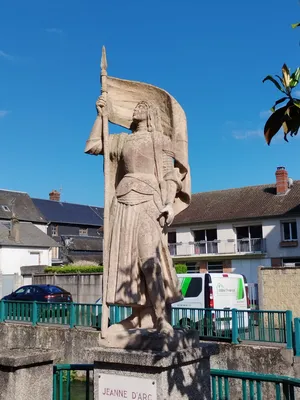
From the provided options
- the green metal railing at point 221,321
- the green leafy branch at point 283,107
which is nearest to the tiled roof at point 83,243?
the green metal railing at point 221,321

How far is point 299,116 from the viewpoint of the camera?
3.04 metres

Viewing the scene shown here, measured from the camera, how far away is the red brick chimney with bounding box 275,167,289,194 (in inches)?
1531

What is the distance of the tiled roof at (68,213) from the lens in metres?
50.6

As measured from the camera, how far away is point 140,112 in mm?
5449

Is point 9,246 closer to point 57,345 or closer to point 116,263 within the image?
point 57,345

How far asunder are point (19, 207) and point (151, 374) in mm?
43833

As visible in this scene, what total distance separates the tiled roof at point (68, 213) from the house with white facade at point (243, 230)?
14.0 m

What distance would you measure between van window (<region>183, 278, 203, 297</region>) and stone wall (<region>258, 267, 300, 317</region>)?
342 cm

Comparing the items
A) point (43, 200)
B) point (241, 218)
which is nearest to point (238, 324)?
point (241, 218)

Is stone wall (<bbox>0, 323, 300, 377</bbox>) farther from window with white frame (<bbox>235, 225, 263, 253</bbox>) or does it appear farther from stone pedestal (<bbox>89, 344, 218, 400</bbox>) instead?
window with white frame (<bbox>235, 225, 263, 253</bbox>)

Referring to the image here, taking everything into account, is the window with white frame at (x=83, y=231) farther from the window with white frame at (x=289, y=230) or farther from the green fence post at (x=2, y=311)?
the green fence post at (x=2, y=311)

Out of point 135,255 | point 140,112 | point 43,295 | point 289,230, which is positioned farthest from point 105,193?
point 289,230

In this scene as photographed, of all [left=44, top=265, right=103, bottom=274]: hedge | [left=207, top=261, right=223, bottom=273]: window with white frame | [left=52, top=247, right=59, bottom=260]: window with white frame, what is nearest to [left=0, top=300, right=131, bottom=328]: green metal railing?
[left=44, top=265, right=103, bottom=274]: hedge

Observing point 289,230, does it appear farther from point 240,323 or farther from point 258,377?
point 258,377
